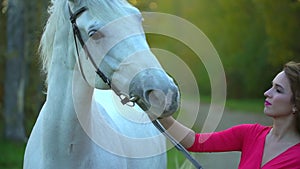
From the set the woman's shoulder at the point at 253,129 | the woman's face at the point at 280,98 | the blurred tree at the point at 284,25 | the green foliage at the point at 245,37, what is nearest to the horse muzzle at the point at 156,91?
the woman's face at the point at 280,98

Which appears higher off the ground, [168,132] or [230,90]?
[168,132]

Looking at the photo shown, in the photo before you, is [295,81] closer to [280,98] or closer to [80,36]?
[280,98]

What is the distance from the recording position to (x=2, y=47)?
1426 centimetres


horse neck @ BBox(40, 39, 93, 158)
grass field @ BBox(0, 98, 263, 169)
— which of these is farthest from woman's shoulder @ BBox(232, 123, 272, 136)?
grass field @ BBox(0, 98, 263, 169)

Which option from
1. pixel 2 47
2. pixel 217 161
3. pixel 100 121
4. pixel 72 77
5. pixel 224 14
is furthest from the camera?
pixel 224 14

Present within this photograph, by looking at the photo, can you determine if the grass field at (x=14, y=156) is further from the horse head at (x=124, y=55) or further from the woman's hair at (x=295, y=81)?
the horse head at (x=124, y=55)

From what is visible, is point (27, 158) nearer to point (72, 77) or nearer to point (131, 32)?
point (72, 77)

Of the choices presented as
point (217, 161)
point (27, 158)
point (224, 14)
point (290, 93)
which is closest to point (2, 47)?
point (217, 161)

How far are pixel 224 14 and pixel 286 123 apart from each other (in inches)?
1124

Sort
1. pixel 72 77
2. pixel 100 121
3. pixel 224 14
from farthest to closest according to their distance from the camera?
1. pixel 224 14
2. pixel 100 121
3. pixel 72 77

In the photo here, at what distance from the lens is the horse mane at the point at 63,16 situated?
8.79 feet

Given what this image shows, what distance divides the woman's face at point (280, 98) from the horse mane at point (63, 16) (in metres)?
0.88

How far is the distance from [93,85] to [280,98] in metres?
0.98

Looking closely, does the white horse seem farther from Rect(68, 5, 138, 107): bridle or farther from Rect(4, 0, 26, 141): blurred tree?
Rect(4, 0, 26, 141): blurred tree
